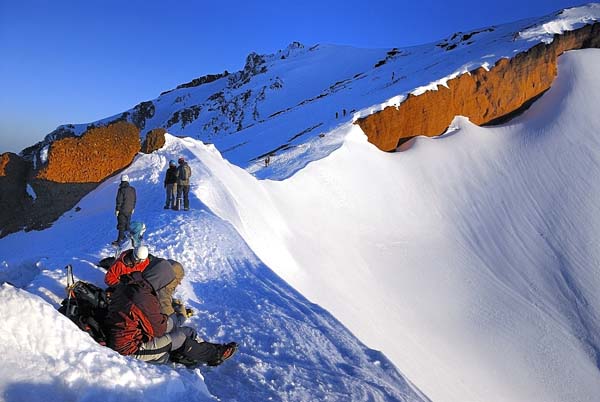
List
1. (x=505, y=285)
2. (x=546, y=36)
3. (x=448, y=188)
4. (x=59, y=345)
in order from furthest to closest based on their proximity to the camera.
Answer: (x=546, y=36) < (x=448, y=188) < (x=505, y=285) < (x=59, y=345)

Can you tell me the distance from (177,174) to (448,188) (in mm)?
14310

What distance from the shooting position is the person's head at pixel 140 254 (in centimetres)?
487

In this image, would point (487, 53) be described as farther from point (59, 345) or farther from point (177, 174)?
point (59, 345)

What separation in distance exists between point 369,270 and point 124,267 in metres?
→ 10.4

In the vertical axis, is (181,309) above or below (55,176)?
below

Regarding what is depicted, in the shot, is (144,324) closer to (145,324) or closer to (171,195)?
(145,324)

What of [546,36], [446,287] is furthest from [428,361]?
[546,36]

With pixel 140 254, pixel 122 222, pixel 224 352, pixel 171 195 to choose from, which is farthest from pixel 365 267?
pixel 140 254

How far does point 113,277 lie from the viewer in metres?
5.13

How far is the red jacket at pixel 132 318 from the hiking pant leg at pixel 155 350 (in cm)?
5

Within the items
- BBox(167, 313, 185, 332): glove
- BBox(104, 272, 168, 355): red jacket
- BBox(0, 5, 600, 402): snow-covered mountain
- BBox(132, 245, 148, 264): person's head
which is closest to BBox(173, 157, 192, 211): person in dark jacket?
BBox(0, 5, 600, 402): snow-covered mountain

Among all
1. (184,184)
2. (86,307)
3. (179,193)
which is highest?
(184,184)

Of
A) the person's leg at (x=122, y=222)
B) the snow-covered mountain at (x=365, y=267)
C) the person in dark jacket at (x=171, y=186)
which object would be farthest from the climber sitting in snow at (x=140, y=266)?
the person in dark jacket at (x=171, y=186)

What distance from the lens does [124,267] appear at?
510 centimetres
